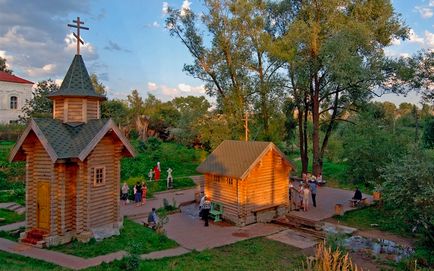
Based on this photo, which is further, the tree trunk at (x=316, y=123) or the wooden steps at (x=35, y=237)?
the tree trunk at (x=316, y=123)

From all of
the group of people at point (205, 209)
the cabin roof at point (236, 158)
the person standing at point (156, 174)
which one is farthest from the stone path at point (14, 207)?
the person standing at point (156, 174)

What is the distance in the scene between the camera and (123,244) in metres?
15.5

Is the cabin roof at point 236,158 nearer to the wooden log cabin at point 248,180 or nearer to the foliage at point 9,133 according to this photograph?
the wooden log cabin at point 248,180

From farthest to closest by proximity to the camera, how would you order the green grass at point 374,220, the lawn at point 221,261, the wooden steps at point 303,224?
the green grass at point 374,220 < the wooden steps at point 303,224 < the lawn at point 221,261

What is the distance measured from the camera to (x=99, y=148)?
16.3 m

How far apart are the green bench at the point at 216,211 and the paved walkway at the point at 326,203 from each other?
4.34 metres

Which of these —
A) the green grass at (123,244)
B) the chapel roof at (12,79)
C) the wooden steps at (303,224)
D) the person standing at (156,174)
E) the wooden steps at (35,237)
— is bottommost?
the wooden steps at (303,224)

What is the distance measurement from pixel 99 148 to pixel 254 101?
18.1 m

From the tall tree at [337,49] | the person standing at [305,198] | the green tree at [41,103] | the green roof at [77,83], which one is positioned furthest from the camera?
the green tree at [41,103]

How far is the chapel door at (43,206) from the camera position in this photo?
15.7 meters

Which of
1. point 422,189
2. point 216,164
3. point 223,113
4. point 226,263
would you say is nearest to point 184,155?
point 223,113

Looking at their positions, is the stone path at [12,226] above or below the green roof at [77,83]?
below

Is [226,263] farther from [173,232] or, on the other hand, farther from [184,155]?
[184,155]

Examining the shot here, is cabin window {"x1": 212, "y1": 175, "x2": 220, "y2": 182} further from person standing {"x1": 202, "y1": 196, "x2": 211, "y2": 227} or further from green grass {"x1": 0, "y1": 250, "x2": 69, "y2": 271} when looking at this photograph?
green grass {"x1": 0, "y1": 250, "x2": 69, "y2": 271}
